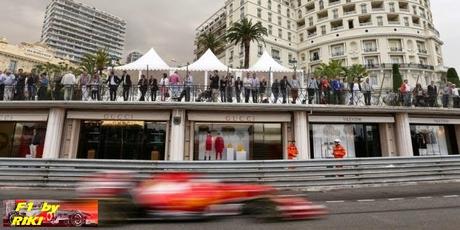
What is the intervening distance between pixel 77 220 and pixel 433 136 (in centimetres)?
2398

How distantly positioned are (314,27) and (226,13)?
2297 cm

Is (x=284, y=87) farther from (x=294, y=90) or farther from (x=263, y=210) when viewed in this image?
(x=263, y=210)

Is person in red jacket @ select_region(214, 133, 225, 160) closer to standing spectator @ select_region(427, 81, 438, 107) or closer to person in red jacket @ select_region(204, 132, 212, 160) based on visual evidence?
person in red jacket @ select_region(204, 132, 212, 160)

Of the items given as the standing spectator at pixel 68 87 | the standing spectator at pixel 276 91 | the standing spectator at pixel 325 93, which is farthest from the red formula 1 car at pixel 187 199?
the standing spectator at pixel 68 87

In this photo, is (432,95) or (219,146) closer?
(219,146)

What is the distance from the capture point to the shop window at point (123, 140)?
1911 cm

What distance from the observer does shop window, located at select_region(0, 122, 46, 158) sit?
19047 millimetres

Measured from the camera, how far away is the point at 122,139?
19344 millimetres

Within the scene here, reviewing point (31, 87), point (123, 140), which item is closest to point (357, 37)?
point (123, 140)

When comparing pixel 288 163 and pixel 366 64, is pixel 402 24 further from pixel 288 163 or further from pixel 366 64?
pixel 288 163

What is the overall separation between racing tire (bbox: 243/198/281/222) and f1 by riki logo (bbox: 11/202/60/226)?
365 centimetres

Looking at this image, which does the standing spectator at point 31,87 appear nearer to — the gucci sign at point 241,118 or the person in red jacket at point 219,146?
the person in red jacket at point 219,146

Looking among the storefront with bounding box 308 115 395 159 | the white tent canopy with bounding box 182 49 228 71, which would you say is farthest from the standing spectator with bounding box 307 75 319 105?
the white tent canopy with bounding box 182 49 228 71

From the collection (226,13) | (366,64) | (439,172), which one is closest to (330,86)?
(439,172)
